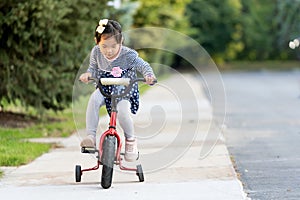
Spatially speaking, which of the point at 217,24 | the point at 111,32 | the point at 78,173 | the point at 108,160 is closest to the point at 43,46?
the point at 78,173

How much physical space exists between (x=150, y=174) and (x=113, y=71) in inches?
54.1

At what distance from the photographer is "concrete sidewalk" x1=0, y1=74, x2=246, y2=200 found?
7414mm

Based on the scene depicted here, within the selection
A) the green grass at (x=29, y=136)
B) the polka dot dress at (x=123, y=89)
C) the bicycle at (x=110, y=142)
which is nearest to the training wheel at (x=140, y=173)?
the bicycle at (x=110, y=142)

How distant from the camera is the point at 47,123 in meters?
14.5

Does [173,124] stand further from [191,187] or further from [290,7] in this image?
[290,7]

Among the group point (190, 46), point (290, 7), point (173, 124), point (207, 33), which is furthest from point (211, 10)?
point (173, 124)

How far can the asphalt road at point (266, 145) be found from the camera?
25.7 feet

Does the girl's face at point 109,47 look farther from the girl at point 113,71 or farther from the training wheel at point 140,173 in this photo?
the training wheel at point 140,173

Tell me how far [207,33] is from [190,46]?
85.0ft

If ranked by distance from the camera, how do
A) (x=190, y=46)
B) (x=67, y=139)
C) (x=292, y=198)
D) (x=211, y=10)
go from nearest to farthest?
(x=292, y=198)
(x=67, y=139)
(x=190, y=46)
(x=211, y=10)

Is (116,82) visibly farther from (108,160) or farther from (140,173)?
(140,173)

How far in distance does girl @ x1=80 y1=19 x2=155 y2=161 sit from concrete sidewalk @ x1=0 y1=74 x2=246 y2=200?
0.49 metres

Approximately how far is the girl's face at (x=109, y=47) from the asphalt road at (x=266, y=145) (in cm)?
187

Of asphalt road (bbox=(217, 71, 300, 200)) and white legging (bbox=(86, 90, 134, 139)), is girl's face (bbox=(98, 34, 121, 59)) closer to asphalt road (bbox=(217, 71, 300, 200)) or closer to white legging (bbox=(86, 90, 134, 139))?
white legging (bbox=(86, 90, 134, 139))
